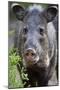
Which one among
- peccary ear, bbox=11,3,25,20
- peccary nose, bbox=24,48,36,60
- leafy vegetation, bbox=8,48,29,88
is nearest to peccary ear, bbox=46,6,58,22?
peccary ear, bbox=11,3,25,20

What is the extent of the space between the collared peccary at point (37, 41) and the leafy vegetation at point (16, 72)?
0.05 m

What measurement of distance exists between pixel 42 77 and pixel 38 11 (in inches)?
28.0

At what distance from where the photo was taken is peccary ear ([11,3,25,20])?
2.38m

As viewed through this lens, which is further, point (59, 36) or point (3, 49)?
point (59, 36)

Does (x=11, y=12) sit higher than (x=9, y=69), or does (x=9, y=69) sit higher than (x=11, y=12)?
(x=11, y=12)

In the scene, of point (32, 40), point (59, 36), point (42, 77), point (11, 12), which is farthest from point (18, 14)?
point (42, 77)

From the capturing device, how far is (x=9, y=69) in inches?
92.6

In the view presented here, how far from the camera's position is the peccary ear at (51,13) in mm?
2467

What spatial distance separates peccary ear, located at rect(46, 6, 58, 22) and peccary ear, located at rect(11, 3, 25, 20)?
28cm

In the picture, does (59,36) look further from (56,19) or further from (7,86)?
(7,86)

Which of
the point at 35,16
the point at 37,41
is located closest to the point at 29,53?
the point at 37,41

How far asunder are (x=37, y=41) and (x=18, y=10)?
15.1 inches

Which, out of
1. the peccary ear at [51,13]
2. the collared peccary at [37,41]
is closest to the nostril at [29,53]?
the collared peccary at [37,41]

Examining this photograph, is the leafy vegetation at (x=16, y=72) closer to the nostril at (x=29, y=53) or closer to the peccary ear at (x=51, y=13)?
the nostril at (x=29, y=53)
